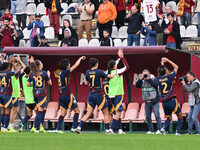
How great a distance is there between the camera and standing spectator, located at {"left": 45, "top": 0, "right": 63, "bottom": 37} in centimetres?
2622

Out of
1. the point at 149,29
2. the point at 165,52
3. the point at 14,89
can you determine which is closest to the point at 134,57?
the point at 149,29

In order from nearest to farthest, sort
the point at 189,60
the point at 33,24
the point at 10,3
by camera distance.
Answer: the point at 189,60, the point at 33,24, the point at 10,3

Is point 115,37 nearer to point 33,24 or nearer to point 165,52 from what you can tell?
point 33,24

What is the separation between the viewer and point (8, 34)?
25.2m

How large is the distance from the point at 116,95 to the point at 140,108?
3767mm

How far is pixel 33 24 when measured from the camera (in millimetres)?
25438

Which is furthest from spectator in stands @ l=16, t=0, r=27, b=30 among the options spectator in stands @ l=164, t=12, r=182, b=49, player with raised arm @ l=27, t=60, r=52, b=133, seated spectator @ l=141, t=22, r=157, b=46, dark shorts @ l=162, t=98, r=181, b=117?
dark shorts @ l=162, t=98, r=181, b=117

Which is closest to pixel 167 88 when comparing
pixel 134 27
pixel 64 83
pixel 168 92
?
pixel 168 92

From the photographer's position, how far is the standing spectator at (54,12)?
1032 inches

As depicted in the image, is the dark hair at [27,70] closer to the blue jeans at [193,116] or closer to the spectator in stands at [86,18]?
the blue jeans at [193,116]

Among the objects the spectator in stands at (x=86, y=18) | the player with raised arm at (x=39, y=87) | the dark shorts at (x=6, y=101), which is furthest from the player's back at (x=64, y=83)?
the spectator in stands at (x=86, y=18)

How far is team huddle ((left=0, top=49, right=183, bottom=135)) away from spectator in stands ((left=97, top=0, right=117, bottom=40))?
4.37 m

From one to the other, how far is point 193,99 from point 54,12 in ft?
26.6

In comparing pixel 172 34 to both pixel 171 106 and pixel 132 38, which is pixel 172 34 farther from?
pixel 171 106
